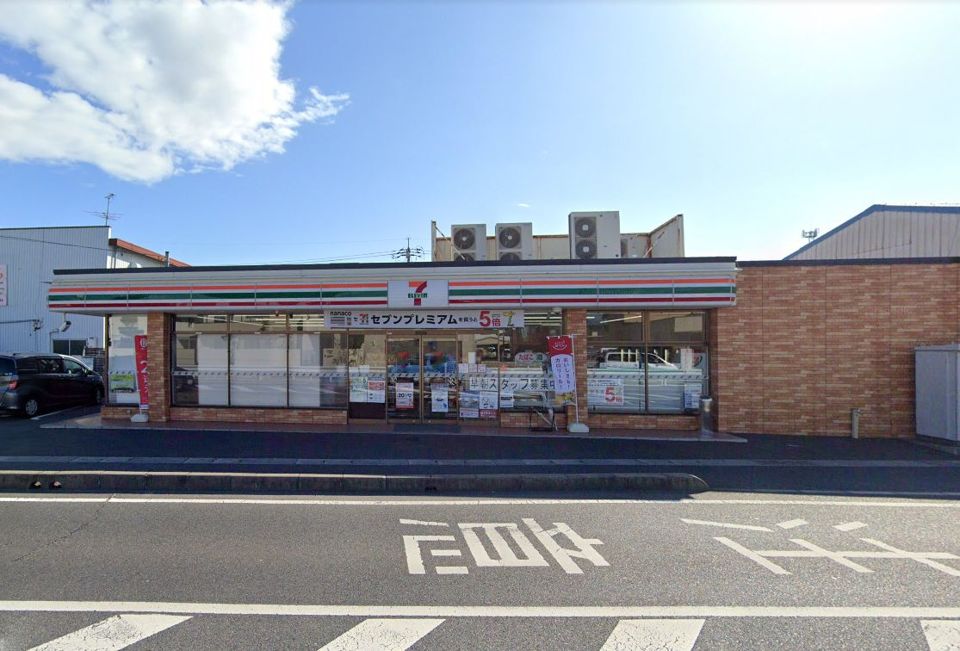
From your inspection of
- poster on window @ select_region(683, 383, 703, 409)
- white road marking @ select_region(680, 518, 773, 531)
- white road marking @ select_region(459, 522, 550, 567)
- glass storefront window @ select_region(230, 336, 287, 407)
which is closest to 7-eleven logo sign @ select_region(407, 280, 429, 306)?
glass storefront window @ select_region(230, 336, 287, 407)

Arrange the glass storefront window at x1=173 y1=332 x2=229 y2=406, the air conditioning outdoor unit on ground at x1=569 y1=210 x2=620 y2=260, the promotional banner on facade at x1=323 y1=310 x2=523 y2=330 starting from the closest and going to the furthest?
the promotional banner on facade at x1=323 y1=310 x2=523 y2=330 → the glass storefront window at x1=173 y1=332 x2=229 y2=406 → the air conditioning outdoor unit on ground at x1=569 y1=210 x2=620 y2=260

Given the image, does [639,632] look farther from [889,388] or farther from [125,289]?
[125,289]

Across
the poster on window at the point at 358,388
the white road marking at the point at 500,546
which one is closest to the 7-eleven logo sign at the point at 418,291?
the poster on window at the point at 358,388

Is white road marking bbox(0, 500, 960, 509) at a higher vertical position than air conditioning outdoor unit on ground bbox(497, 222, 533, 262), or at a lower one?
lower

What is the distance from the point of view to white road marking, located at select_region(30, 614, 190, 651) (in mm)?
3387

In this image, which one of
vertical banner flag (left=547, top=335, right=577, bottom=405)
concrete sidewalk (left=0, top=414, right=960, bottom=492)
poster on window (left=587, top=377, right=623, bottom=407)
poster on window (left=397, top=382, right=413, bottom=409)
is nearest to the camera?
concrete sidewalk (left=0, top=414, right=960, bottom=492)

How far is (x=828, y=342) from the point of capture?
11.9 m

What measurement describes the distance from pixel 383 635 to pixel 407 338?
9242mm

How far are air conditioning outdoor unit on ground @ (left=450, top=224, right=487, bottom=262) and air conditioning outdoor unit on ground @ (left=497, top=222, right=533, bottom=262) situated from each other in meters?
0.53

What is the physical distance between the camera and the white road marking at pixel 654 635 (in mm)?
3451

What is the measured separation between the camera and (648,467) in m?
8.42

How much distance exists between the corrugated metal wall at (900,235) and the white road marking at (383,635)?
725 inches

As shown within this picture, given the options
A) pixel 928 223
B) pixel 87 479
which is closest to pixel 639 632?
pixel 87 479

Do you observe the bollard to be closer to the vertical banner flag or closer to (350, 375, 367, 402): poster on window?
the vertical banner flag
